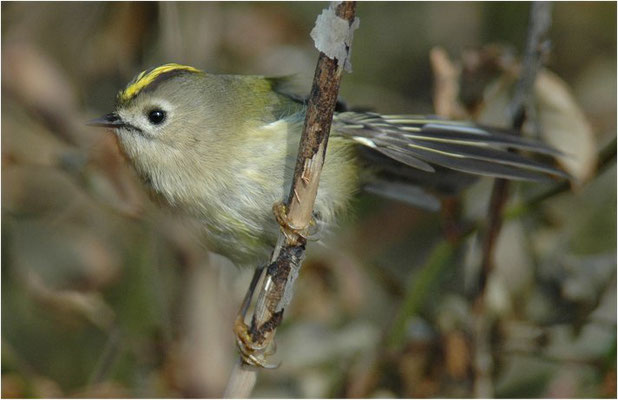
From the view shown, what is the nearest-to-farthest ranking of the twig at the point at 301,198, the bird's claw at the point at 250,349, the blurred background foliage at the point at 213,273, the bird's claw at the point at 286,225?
1. the twig at the point at 301,198
2. the bird's claw at the point at 286,225
3. the bird's claw at the point at 250,349
4. the blurred background foliage at the point at 213,273

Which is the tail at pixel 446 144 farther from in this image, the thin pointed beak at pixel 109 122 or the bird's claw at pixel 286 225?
the thin pointed beak at pixel 109 122

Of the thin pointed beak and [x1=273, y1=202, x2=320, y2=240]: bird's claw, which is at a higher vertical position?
the thin pointed beak

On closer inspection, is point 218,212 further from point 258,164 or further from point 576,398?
point 576,398

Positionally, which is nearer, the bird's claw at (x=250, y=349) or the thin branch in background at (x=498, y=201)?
the bird's claw at (x=250, y=349)

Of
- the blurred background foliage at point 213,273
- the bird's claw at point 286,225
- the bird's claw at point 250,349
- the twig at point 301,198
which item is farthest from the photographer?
the blurred background foliage at point 213,273

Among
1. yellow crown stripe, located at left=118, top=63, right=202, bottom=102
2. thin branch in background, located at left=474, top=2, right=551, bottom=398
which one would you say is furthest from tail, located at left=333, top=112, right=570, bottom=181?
yellow crown stripe, located at left=118, top=63, right=202, bottom=102

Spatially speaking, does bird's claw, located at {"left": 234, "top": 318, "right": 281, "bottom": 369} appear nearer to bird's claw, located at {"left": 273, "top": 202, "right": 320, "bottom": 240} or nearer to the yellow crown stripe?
bird's claw, located at {"left": 273, "top": 202, "right": 320, "bottom": 240}

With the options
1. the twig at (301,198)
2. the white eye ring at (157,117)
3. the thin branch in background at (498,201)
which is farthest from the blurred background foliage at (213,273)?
the twig at (301,198)
